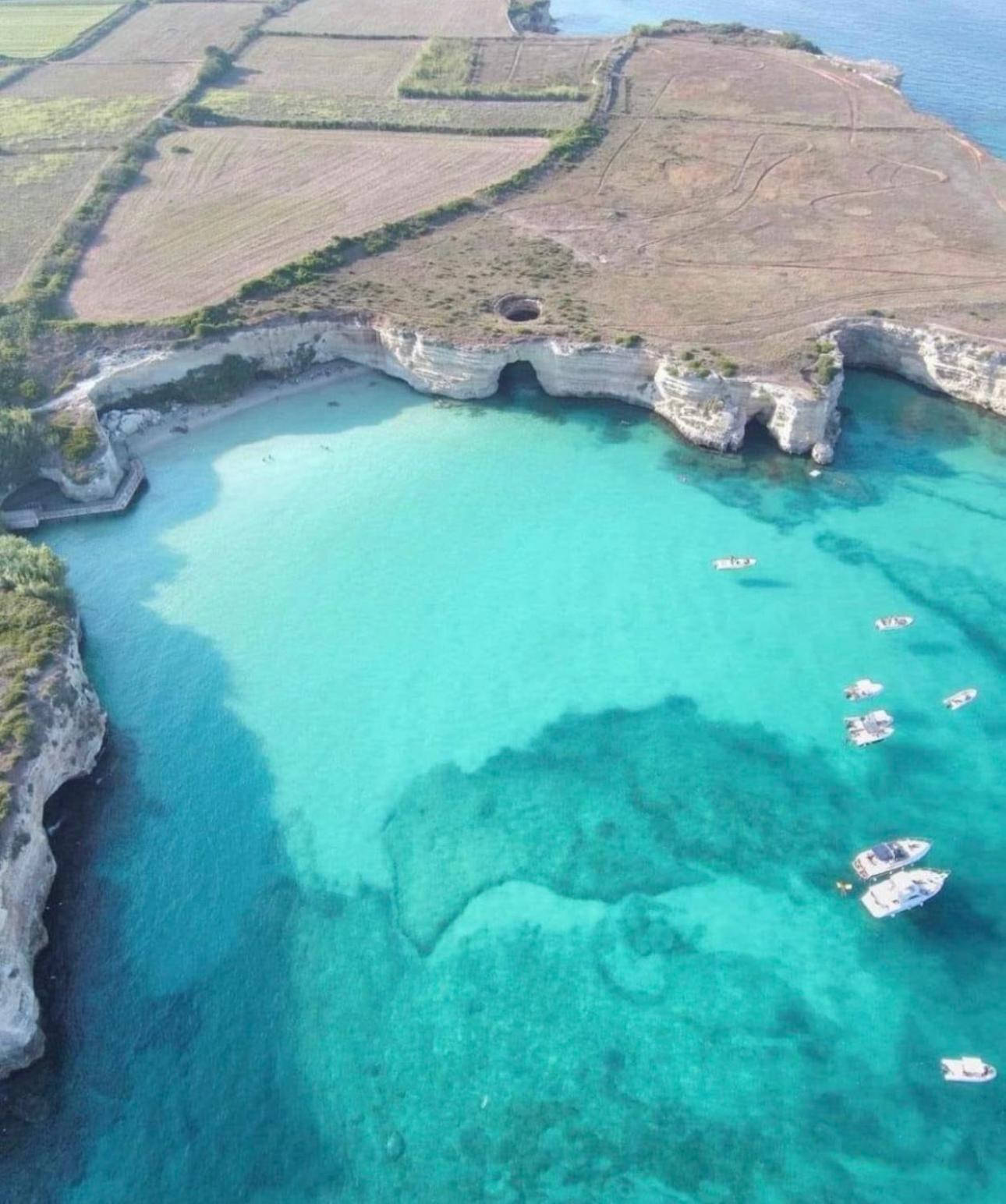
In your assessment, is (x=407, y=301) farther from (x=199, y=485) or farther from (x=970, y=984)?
(x=970, y=984)

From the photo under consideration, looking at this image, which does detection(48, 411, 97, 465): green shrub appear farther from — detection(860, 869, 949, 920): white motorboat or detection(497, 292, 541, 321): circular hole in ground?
detection(860, 869, 949, 920): white motorboat

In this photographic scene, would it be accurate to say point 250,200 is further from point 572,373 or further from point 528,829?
point 528,829

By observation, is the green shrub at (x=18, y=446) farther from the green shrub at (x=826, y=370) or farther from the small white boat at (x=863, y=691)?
the green shrub at (x=826, y=370)

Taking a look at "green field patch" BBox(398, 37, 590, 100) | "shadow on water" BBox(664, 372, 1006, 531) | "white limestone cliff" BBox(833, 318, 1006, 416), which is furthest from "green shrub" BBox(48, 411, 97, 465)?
"green field patch" BBox(398, 37, 590, 100)

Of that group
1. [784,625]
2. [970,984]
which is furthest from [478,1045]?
[784,625]

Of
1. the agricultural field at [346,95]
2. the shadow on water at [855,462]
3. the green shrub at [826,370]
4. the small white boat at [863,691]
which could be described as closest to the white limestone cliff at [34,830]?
the small white boat at [863,691]

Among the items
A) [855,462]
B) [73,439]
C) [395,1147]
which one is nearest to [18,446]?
[73,439]
